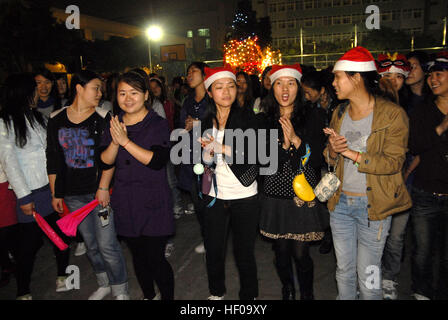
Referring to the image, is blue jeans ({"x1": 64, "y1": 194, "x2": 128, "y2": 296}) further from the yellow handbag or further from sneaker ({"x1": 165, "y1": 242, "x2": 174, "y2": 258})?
the yellow handbag

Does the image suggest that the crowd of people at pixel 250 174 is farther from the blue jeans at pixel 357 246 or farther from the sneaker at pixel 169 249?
the sneaker at pixel 169 249

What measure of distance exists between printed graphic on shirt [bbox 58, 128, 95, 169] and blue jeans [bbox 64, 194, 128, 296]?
0.34 metres

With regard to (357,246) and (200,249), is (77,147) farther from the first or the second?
(357,246)

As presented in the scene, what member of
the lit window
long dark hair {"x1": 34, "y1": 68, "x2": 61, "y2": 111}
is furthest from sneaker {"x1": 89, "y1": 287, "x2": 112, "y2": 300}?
the lit window

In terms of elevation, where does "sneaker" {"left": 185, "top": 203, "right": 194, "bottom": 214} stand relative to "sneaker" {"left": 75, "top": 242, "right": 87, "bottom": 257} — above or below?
above

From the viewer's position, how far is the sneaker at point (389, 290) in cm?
332

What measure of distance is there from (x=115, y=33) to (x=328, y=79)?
62887 mm

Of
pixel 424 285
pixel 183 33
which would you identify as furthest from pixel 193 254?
pixel 183 33

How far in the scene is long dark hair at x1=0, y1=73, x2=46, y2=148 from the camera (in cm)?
335

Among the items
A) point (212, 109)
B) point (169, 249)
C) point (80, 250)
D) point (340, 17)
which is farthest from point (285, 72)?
point (340, 17)

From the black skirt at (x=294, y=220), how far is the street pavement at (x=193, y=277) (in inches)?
34.5

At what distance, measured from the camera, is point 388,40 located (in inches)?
1556

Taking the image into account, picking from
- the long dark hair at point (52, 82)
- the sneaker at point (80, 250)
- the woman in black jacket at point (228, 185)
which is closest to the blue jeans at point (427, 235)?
the woman in black jacket at point (228, 185)

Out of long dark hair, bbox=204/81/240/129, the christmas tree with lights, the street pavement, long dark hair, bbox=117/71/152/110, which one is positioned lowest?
the street pavement
